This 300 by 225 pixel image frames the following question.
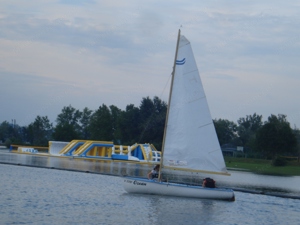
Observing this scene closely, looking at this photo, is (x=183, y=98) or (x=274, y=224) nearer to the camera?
(x=274, y=224)

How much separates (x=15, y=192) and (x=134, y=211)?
8277 millimetres

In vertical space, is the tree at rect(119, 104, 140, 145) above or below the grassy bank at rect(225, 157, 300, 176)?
above

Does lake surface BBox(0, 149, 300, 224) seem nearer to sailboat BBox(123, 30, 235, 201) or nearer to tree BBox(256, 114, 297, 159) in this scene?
sailboat BBox(123, 30, 235, 201)

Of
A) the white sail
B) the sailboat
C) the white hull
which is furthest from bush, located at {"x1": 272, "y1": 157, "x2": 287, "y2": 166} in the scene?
the white hull

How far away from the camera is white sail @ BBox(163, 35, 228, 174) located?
3356 cm

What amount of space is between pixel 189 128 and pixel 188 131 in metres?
0.19

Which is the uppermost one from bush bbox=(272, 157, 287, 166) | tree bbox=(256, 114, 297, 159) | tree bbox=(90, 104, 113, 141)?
tree bbox=(90, 104, 113, 141)

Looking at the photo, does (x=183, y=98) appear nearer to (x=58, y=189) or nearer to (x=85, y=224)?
(x=58, y=189)

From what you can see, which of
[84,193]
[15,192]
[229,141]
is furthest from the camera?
[229,141]

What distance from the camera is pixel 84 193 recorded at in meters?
34.6

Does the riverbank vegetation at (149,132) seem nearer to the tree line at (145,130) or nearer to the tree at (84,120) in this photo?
the tree line at (145,130)

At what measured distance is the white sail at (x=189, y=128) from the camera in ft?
110

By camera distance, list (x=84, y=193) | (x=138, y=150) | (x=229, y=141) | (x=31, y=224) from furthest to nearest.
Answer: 1. (x=229, y=141)
2. (x=138, y=150)
3. (x=84, y=193)
4. (x=31, y=224)

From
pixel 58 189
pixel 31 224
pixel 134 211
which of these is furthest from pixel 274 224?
pixel 58 189
